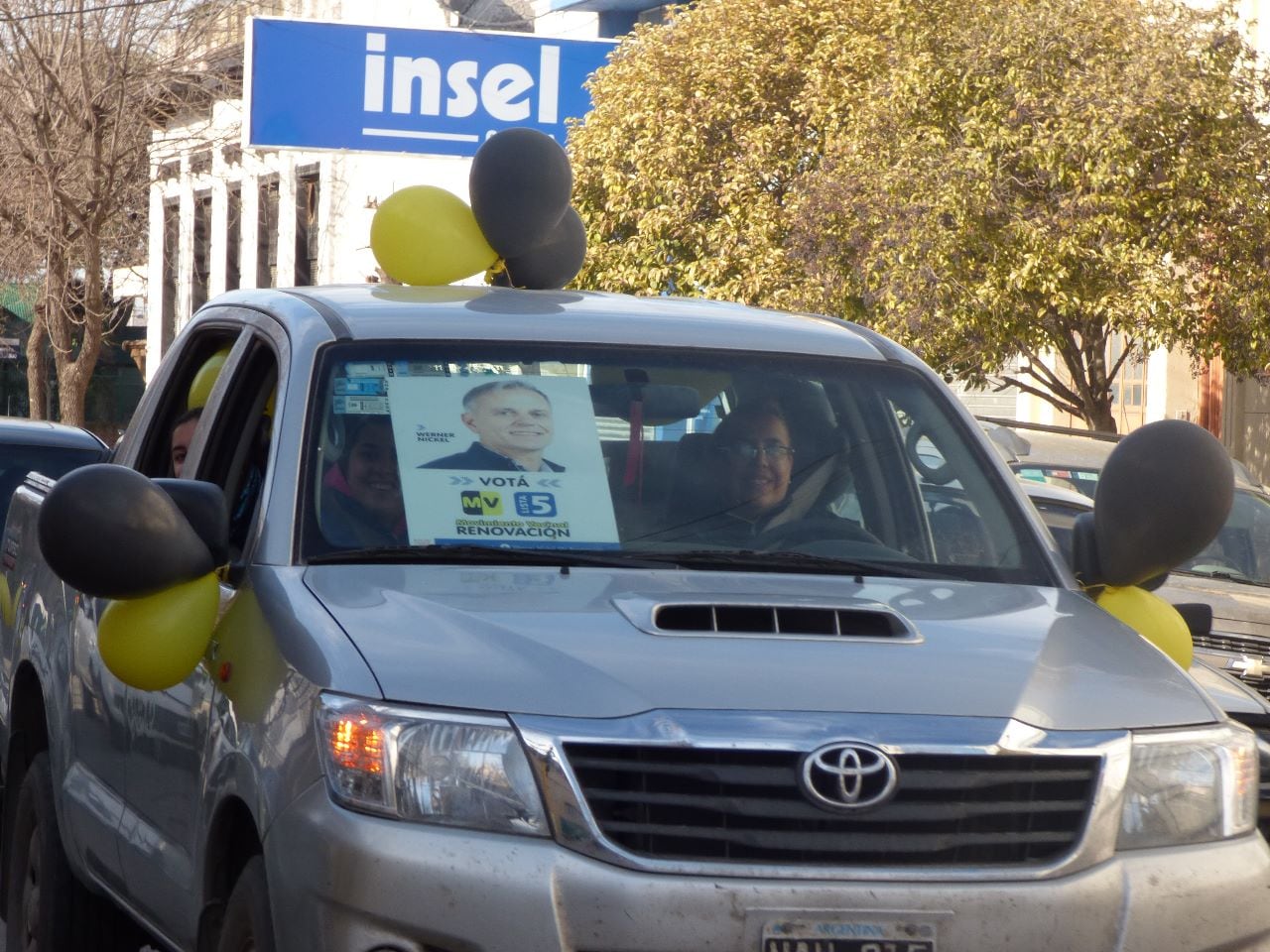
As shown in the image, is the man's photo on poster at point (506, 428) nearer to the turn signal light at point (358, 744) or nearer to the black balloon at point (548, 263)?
the turn signal light at point (358, 744)

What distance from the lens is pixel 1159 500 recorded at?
14.4ft

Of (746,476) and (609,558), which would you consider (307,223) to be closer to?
(746,476)

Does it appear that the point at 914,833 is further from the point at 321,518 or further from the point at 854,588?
the point at 321,518

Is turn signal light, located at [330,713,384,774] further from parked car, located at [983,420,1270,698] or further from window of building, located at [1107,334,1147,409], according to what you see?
window of building, located at [1107,334,1147,409]

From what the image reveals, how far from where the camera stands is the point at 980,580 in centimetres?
443

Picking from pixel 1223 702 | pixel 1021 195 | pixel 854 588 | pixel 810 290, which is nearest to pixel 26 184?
pixel 810 290

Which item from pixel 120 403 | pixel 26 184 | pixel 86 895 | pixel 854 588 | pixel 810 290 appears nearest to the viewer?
pixel 854 588

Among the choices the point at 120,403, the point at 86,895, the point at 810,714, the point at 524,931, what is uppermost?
the point at 810,714

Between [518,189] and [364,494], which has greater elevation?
[518,189]

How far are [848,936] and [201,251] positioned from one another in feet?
150

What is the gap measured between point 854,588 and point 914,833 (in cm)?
82

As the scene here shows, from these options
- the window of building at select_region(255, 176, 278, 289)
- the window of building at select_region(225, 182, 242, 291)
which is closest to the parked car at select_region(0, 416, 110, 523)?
the window of building at select_region(255, 176, 278, 289)

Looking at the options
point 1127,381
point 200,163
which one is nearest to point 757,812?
point 1127,381

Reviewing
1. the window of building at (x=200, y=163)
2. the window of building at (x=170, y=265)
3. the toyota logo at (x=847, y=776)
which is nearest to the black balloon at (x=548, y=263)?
the toyota logo at (x=847, y=776)
